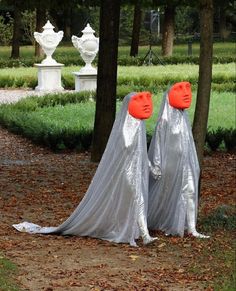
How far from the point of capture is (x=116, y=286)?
5496mm

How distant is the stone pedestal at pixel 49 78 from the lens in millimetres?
22516

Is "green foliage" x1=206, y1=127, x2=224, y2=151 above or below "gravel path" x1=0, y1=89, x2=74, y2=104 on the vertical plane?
above

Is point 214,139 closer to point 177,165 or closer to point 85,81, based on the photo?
point 177,165

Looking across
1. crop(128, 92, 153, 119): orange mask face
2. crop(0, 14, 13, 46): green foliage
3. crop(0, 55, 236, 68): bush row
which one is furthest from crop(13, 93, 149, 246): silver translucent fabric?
crop(0, 14, 13, 46): green foliage

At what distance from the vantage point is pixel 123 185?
263 inches

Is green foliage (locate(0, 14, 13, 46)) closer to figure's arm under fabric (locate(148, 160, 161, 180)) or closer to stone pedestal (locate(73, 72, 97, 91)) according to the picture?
stone pedestal (locate(73, 72, 97, 91))

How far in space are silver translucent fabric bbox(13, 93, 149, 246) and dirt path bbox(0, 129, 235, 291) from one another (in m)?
0.14

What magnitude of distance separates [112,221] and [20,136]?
8.00m

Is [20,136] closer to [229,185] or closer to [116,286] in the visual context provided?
[229,185]

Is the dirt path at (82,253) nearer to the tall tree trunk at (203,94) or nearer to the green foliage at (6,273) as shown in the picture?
the green foliage at (6,273)

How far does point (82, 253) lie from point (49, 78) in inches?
650

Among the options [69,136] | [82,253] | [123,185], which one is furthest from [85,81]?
[82,253]

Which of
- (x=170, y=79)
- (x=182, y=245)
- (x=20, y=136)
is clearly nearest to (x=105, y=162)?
(x=182, y=245)

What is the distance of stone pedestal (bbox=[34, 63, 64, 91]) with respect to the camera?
73.9 feet
